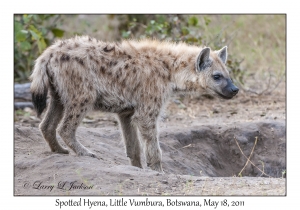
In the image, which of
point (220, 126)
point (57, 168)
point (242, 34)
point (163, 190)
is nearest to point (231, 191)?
point (163, 190)

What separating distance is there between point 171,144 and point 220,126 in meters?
0.78

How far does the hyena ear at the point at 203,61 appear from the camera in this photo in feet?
16.8

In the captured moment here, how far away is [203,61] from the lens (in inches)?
205

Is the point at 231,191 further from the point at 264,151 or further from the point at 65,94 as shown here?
the point at 264,151

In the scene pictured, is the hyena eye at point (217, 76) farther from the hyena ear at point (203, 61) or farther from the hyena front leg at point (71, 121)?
the hyena front leg at point (71, 121)

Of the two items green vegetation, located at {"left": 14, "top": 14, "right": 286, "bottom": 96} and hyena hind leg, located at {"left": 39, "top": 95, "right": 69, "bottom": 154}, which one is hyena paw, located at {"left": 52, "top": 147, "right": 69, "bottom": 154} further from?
green vegetation, located at {"left": 14, "top": 14, "right": 286, "bottom": 96}

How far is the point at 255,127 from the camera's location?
6602 mm

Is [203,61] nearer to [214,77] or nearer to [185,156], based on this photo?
[214,77]

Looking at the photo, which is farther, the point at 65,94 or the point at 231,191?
the point at 65,94

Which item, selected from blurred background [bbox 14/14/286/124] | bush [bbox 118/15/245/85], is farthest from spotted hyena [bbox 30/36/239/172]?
bush [bbox 118/15/245/85]

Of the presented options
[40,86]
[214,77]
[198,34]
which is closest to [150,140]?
[214,77]

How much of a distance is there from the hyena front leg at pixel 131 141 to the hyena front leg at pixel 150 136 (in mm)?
275
